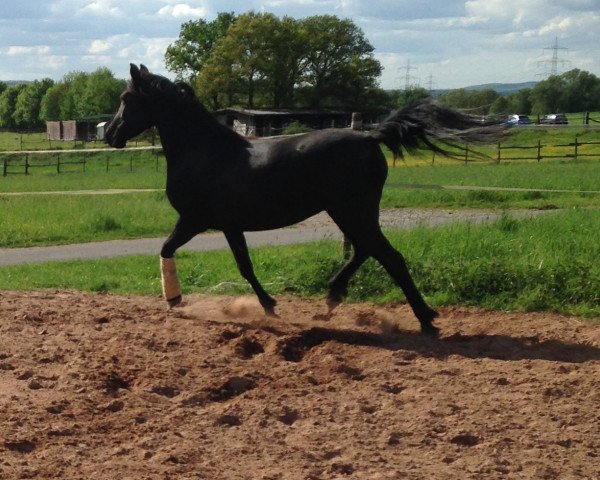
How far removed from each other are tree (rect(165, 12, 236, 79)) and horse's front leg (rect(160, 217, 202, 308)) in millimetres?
69291

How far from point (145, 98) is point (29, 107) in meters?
126

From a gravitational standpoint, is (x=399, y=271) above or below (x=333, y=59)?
below

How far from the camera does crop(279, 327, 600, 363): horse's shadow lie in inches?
285

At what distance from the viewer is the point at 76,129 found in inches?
3433

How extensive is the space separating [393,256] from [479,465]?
10.7 ft

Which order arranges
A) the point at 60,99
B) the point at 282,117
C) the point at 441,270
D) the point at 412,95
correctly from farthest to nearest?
the point at 60,99
the point at 282,117
the point at 412,95
the point at 441,270

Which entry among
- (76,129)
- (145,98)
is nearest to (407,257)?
(145,98)

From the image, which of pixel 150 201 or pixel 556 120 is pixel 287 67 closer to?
pixel 556 120

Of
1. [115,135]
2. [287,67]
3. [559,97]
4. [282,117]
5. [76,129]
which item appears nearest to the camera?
[115,135]

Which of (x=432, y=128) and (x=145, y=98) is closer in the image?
(x=432, y=128)

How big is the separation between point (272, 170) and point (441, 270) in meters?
2.57

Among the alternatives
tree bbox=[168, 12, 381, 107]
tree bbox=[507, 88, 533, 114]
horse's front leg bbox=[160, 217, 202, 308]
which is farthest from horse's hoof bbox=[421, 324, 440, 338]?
tree bbox=[507, 88, 533, 114]

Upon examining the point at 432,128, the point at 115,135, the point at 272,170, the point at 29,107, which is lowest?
the point at 272,170

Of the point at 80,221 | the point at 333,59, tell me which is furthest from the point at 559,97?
the point at 80,221
